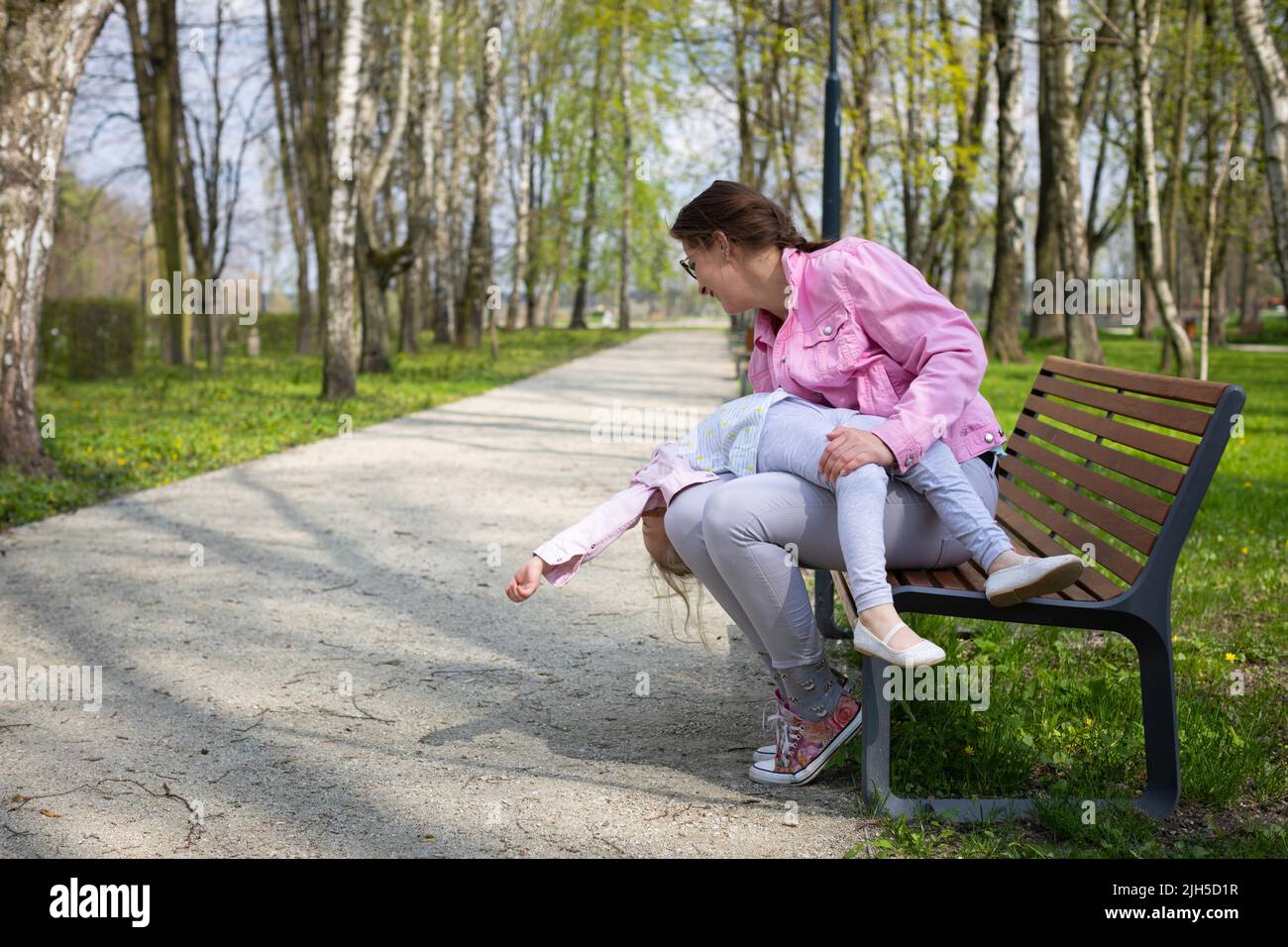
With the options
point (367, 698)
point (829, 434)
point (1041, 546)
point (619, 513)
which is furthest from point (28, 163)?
point (1041, 546)

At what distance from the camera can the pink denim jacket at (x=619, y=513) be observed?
334 centimetres

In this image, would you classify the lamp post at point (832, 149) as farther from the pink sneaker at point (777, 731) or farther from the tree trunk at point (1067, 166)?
the pink sneaker at point (777, 731)

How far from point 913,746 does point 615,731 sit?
904 millimetres

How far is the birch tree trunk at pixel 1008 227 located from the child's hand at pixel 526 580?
17974mm

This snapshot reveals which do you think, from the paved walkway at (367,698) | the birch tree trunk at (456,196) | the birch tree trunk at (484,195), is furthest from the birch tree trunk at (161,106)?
the paved walkway at (367,698)

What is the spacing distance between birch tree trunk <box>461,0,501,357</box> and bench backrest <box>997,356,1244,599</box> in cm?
1760

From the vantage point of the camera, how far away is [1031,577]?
2.94 m

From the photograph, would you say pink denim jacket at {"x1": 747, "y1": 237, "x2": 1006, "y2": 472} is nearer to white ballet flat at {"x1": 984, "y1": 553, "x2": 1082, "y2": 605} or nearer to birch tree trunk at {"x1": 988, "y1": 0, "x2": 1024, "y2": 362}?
white ballet flat at {"x1": 984, "y1": 553, "x2": 1082, "y2": 605}

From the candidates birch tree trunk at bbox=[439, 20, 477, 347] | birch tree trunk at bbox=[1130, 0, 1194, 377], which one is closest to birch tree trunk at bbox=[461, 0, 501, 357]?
birch tree trunk at bbox=[439, 20, 477, 347]

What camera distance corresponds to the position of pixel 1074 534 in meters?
3.70

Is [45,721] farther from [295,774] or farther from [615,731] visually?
[615,731]

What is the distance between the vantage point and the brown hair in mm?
3557

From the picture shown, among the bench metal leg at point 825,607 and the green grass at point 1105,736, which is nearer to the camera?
the green grass at point 1105,736
